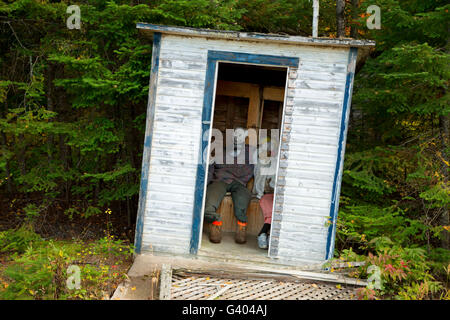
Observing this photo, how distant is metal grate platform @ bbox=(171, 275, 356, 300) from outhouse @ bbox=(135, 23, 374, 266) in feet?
2.00

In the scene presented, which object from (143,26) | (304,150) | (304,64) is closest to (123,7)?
Answer: (143,26)

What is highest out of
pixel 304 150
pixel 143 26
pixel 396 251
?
pixel 143 26

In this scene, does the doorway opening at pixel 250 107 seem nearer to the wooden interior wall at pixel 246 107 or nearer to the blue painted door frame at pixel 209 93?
the wooden interior wall at pixel 246 107

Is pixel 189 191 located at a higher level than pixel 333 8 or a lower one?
lower

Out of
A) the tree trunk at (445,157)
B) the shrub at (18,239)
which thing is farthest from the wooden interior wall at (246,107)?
the shrub at (18,239)

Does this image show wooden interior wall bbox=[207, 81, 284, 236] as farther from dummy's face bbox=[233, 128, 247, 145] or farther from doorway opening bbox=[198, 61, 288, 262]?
dummy's face bbox=[233, 128, 247, 145]

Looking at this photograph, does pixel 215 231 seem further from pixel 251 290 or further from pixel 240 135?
pixel 240 135

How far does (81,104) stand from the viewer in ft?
20.6

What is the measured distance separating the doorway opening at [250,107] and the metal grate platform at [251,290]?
179cm

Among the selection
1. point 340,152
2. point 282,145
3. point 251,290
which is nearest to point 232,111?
point 282,145

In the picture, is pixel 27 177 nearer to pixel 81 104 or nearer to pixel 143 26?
pixel 81 104

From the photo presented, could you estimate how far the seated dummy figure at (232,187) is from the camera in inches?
225
